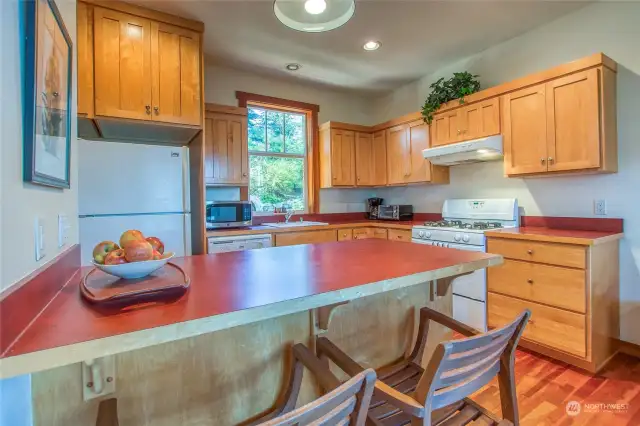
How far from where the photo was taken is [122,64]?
7.53 feet

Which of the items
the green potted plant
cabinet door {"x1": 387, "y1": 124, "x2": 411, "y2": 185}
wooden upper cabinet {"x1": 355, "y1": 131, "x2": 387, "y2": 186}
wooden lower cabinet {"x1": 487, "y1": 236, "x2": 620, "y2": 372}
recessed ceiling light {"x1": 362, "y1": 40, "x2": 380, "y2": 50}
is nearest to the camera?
wooden lower cabinet {"x1": 487, "y1": 236, "x2": 620, "y2": 372}

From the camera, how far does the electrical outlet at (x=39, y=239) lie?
0.80 meters

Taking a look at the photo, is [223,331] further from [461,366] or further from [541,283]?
[541,283]

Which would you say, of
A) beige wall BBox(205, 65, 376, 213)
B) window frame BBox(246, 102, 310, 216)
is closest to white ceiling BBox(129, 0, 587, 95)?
beige wall BBox(205, 65, 376, 213)

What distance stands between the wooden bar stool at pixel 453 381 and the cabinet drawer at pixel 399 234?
2.26 metres

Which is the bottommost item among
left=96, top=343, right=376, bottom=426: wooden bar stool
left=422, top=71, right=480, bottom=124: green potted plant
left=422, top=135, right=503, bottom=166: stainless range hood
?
left=96, top=343, right=376, bottom=426: wooden bar stool

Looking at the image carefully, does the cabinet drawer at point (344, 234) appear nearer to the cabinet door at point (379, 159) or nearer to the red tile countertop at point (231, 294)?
the cabinet door at point (379, 159)

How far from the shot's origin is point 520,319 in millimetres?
916

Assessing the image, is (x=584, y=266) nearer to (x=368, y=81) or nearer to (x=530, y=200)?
(x=530, y=200)

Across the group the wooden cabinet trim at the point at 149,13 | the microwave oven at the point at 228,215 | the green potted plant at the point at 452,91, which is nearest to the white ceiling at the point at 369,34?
the wooden cabinet trim at the point at 149,13

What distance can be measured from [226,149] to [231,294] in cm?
269

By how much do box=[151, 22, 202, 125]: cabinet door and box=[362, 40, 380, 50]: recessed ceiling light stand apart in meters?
1.56

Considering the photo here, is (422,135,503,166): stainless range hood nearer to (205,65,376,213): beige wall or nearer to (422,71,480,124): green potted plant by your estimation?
(422,71,480,124): green potted plant

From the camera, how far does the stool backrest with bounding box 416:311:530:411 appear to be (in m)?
0.77
